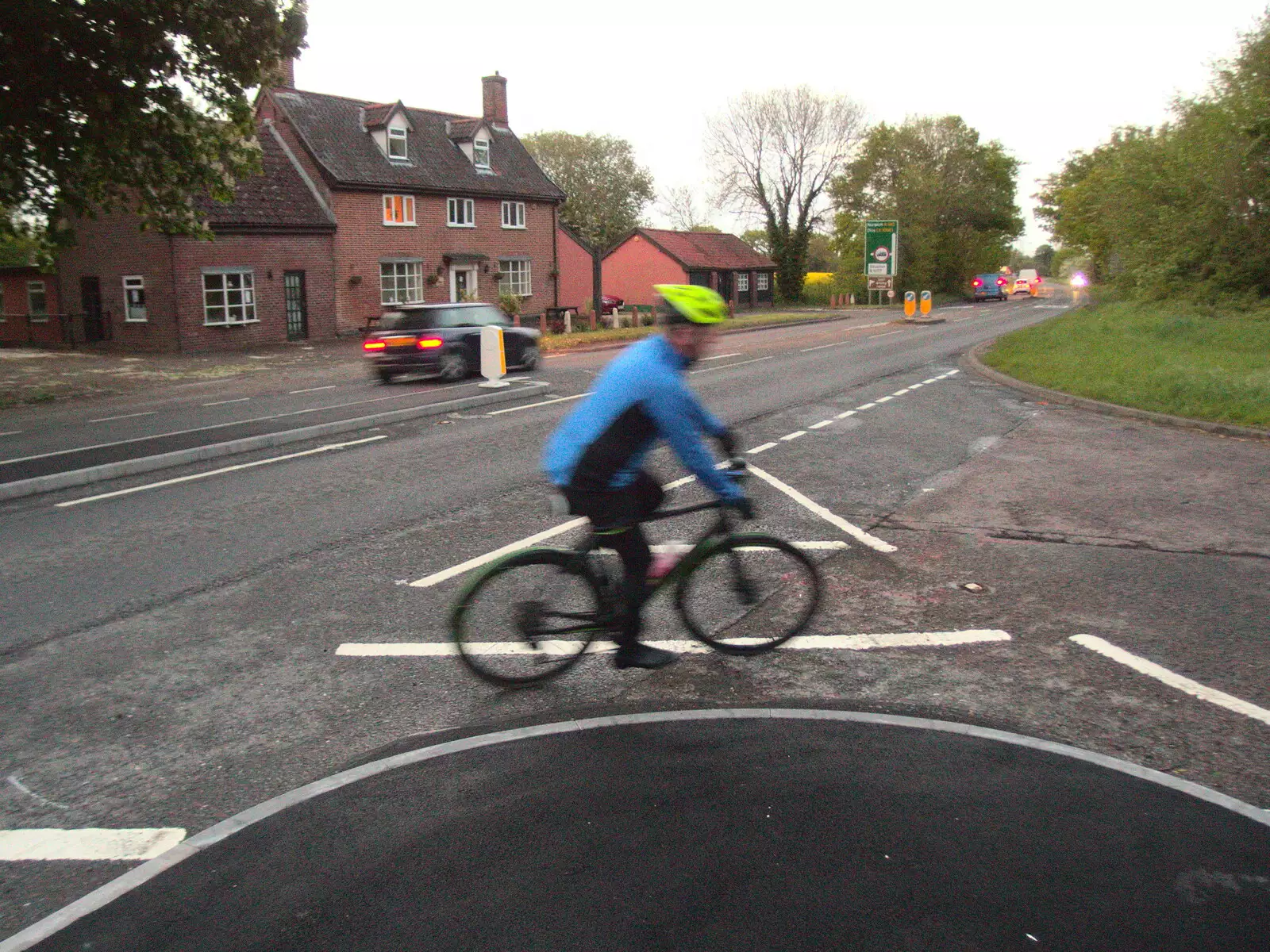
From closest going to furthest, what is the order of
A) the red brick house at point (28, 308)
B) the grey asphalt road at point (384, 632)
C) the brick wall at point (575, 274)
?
the grey asphalt road at point (384, 632) < the red brick house at point (28, 308) < the brick wall at point (575, 274)

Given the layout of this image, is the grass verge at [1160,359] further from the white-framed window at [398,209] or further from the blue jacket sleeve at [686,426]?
the white-framed window at [398,209]

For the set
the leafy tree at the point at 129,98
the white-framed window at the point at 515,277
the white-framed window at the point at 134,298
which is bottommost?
the white-framed window at the point at 134,298

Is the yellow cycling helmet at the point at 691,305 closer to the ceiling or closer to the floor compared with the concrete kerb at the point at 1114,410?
closer to the ceiling

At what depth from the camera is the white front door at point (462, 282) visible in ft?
137

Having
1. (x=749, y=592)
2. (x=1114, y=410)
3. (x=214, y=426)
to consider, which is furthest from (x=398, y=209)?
(x=749, y=592)

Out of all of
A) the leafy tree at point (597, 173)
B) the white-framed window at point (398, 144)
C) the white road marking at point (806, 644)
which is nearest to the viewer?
the white road marking at point (806, 644)

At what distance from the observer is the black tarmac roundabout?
116 inches

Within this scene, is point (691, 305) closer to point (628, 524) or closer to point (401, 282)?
point (628, 524)

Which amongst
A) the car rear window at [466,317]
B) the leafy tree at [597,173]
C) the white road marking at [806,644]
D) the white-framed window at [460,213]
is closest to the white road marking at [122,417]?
the car rear window at [466,317]

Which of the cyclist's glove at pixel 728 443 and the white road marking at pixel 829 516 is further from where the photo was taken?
the white road marking at pixel 829 516

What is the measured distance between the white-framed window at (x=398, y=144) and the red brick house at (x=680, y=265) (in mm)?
20703

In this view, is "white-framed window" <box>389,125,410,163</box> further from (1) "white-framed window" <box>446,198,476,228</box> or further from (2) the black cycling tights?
(2) the black cycling tights

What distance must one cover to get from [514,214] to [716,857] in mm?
43946

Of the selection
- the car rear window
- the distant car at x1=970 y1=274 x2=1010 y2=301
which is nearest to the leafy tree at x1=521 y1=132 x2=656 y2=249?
the distant car at x1=970 y1=274 x2=1010 y2=301
